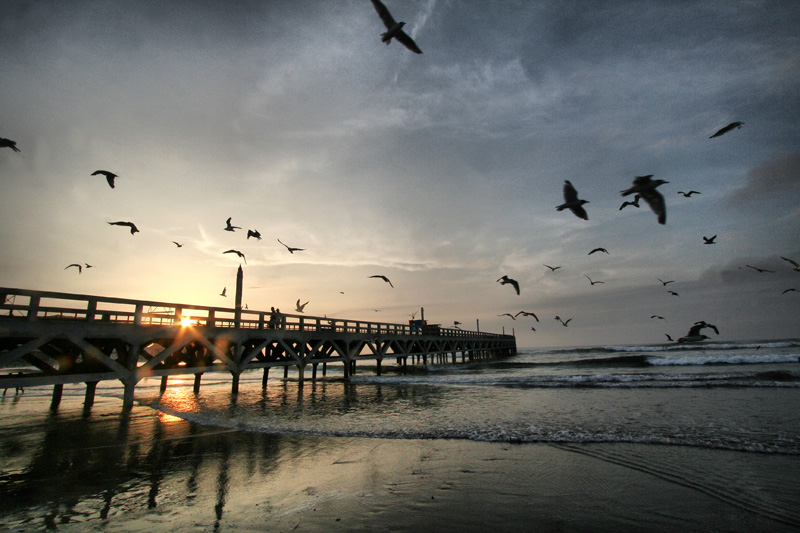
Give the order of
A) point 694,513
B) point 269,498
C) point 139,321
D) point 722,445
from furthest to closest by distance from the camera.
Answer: point 139,321 < point 722,445 < point 269,498 < point 694,513

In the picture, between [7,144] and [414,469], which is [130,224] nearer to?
[7,144]

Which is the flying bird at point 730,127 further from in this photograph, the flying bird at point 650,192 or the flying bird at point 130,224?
the flying bird at point 130,224

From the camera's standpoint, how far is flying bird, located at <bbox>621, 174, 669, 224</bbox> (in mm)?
7117

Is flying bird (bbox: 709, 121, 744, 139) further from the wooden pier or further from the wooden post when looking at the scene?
the wooden post

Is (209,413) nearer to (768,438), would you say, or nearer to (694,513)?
(694,513)

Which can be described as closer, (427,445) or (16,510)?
(16,510)

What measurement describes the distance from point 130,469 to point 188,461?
2.80 feet

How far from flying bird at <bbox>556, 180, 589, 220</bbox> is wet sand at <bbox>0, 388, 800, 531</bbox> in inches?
205

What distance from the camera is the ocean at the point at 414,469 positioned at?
4.08 metres

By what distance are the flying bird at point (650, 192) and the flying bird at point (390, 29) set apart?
17.4 feet

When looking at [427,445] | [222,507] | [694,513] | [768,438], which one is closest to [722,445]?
[768,438]

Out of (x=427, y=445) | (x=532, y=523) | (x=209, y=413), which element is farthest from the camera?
(x=209, y=413)

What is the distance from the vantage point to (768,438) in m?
7.44

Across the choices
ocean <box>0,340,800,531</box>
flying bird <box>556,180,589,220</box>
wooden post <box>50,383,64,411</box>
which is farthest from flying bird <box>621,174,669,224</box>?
wooden post <box>50,383,64,411</box>
